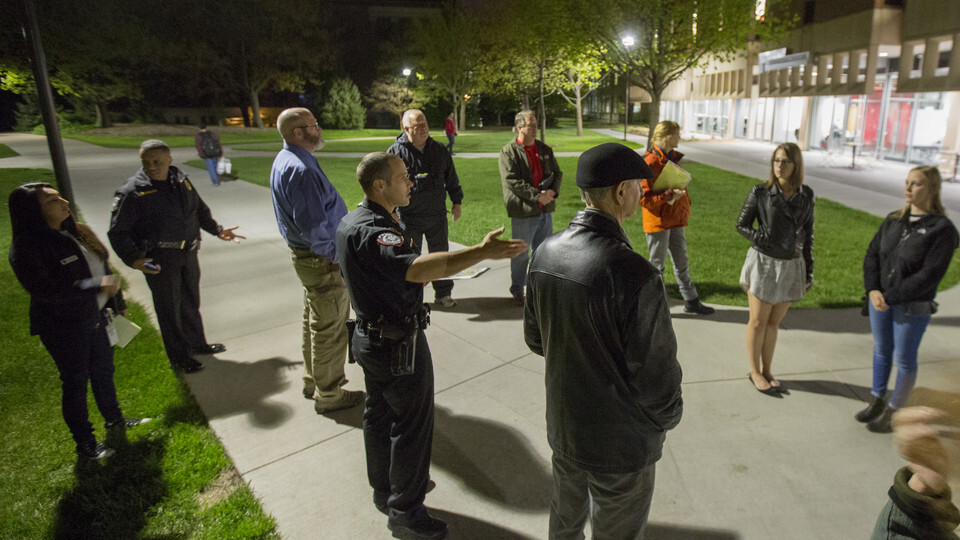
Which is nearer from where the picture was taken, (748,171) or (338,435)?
(338,435)

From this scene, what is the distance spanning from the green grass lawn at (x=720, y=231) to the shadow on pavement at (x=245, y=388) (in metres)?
4.42

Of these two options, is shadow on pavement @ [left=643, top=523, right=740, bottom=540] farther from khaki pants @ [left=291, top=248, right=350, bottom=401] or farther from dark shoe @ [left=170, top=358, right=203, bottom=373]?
dark shoe @ [left=170, top=358, right=203, bottom=373]

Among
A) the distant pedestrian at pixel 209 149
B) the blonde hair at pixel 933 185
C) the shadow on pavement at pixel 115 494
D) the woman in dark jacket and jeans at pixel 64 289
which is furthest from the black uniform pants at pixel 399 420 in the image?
the distant pedestrian at pixel 209 149

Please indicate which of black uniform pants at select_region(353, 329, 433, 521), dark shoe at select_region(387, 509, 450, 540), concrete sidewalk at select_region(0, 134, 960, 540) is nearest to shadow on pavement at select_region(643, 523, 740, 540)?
concrete sidewalk at select_region(0, 134, 960, 540)

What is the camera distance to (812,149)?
88.7 ft

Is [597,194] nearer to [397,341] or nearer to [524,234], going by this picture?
[397,341]

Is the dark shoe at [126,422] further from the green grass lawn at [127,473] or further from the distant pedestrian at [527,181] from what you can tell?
the distant pedestrian at [527,181]

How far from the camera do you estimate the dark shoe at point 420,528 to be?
3.01m

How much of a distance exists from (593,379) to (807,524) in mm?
1891

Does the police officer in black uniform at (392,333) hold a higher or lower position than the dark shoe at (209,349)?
higher

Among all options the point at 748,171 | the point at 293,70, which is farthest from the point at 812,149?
the point at 293,70

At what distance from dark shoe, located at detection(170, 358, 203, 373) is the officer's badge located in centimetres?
338

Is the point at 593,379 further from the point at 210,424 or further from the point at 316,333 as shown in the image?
the point at 210,424

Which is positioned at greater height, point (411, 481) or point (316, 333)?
point (316, 333)
